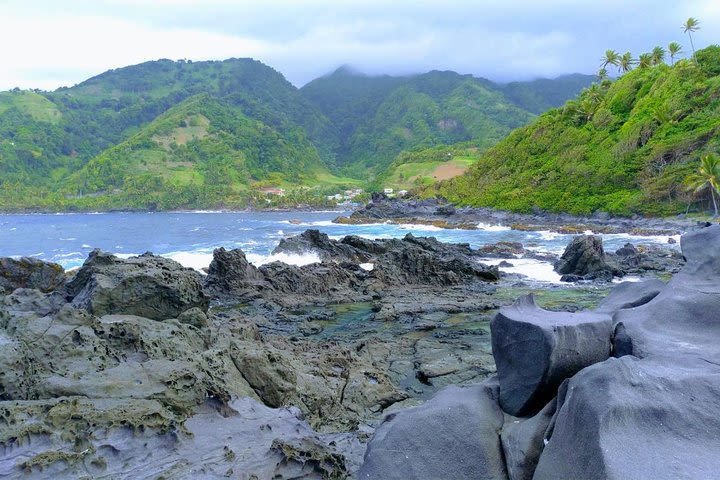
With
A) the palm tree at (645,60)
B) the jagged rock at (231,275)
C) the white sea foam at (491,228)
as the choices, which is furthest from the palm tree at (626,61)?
the jagged rock at (231,275)

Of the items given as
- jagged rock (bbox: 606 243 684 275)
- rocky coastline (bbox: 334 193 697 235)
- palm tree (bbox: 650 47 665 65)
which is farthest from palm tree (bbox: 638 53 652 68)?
jagged rock (bbox: 606 243 684 275)

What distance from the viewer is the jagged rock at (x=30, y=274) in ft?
59.9

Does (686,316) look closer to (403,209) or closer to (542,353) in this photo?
(542,353)

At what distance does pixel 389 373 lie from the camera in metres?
11.4

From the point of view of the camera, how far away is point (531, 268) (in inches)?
1138

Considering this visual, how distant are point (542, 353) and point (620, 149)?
229 feet

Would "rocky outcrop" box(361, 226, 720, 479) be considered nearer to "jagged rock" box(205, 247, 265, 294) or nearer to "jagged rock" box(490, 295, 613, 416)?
"jagged rock" box(490, 295, 613, 416)

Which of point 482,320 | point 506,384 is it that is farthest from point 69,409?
point 482,320

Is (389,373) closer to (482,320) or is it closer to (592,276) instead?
(482,320)

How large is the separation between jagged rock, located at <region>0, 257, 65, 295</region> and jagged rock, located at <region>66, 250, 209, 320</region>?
5.26 m

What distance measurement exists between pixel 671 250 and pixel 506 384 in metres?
33.1

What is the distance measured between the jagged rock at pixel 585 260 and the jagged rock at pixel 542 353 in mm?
20923

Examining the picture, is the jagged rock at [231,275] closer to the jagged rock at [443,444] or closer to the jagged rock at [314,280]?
the jagged rock at [314,280]

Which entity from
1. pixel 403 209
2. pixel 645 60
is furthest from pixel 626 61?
pixel 403 209
